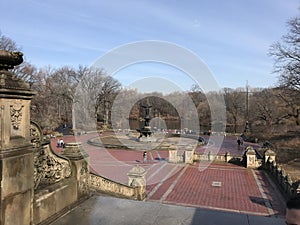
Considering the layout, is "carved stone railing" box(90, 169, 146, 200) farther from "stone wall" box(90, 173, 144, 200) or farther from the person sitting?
the person sitting

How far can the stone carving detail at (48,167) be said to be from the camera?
4012 millimetres

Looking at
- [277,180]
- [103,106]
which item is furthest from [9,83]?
[103,106]

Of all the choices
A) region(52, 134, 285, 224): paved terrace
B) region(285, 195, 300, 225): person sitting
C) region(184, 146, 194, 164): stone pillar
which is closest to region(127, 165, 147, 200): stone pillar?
region(52, 134, 285, 224): paved terrace

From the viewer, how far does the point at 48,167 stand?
430cm

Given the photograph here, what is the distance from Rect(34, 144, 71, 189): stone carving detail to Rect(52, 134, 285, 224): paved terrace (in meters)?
6.93

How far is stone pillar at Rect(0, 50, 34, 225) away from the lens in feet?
10.2

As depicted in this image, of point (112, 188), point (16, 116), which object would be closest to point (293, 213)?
point (16, 116)

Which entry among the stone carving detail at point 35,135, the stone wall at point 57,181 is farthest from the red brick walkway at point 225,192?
the stone carving detail at point 35,135

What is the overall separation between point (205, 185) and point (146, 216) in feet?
38.3

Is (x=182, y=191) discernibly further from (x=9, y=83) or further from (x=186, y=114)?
(x=186, y=114)

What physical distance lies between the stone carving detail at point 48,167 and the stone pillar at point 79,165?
16 centimetres

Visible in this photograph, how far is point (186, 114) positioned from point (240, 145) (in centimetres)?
4157

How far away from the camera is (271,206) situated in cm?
1177

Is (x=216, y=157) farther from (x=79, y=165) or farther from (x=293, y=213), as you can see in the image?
(x=293, y=213)
